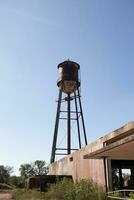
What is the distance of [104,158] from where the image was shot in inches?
707

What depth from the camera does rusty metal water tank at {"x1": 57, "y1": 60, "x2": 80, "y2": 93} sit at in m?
A: 34.1

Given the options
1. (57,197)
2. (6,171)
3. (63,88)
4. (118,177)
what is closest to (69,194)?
(57,197)

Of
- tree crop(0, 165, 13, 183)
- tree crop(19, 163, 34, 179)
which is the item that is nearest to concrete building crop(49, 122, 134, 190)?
tree crop(0, 165, 13, 183)

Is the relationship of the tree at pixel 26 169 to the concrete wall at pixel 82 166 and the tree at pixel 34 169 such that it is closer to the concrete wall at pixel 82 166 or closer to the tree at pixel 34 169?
the tree at pixel 34 169

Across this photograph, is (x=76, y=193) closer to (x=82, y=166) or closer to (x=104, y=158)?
(x=104, y=158)

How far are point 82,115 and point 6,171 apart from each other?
46.9 m

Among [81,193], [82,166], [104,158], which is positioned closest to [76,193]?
[81,193]

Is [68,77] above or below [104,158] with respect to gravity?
above

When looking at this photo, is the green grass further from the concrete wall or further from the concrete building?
the concrete wall

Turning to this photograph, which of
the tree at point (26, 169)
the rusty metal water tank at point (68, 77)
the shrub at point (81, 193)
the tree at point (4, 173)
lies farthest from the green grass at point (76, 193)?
the tree at point (26, 169)

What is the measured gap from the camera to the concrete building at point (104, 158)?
15.0 m

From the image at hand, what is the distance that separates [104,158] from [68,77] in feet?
57.3

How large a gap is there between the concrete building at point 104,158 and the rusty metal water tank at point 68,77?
328 inches

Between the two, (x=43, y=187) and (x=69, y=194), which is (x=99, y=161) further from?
(x=43, y=187)
